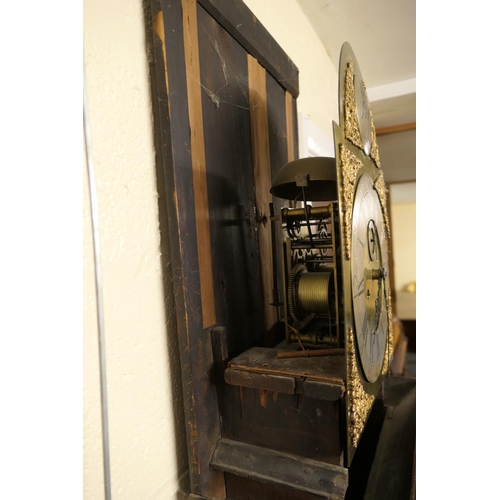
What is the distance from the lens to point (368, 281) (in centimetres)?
90

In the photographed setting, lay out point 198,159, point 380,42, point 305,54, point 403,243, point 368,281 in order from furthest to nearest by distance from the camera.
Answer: point 403,243 → point 380,42 → point 305,54 → point 368,281 → point 198,159

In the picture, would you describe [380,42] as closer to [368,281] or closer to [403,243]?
[368,281]

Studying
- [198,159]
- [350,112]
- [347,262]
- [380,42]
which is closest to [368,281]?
[347,262]

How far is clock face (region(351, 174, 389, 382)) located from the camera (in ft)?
2.60

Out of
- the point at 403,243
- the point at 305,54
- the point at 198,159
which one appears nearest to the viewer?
the point at 198,159

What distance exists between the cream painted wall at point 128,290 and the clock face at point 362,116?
52 centimetres

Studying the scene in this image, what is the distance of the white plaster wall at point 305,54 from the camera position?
54.6 inches

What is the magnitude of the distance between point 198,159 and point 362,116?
494 mm

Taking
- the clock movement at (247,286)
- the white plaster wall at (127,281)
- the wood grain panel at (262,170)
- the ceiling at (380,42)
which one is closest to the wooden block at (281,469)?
the clock movement at (247,286)

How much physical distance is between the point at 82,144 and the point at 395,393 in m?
1.41

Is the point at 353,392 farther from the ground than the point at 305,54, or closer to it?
closer to it

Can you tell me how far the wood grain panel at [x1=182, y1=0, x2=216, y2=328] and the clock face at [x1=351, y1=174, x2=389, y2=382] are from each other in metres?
0.31
